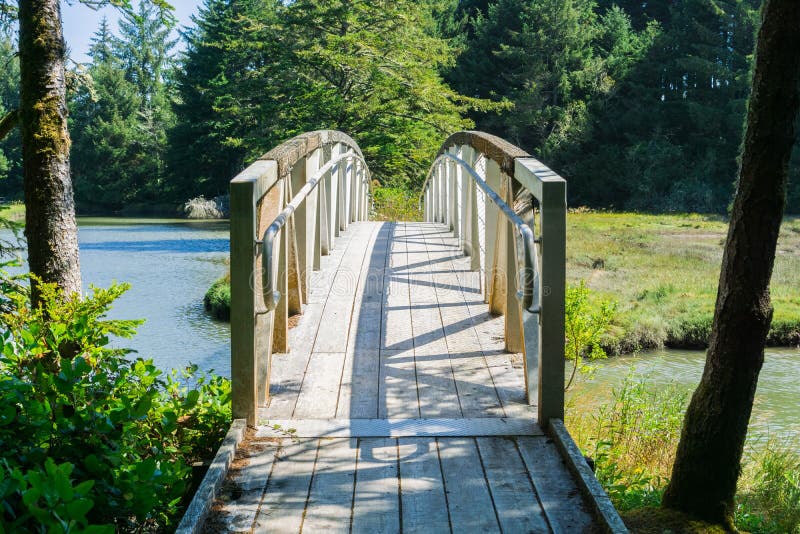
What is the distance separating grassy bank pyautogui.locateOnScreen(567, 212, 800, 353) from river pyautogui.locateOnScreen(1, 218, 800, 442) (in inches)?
18.2

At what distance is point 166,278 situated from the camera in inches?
797

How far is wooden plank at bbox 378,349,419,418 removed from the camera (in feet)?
12.3

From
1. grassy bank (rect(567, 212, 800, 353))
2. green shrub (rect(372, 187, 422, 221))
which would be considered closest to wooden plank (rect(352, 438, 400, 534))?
grassy bank (rect(567, 212, 800, 353))

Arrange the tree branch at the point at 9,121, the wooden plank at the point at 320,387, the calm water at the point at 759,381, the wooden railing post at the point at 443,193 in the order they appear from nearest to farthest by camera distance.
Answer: the wooden plank at the point at 320,387 < the tree branch at the point at 9,121 < the calm water at the point at 759,381 < the wooden railing post at the point at 443,193

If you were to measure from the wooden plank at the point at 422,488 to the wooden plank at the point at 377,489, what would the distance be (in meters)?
0.03

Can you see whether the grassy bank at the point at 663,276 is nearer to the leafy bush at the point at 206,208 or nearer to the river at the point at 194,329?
the river at the point at 194,329

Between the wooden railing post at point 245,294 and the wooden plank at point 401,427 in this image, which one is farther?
the wooden plank at point 401,427

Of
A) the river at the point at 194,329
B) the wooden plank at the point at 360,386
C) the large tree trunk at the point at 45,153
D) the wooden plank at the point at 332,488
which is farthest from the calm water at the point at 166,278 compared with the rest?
the wooden plank at the point at 332,488

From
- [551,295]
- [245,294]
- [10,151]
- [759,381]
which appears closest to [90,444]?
[245,294]

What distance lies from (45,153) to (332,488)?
3923 mm

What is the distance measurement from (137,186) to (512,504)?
49734 mm

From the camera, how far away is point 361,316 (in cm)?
537

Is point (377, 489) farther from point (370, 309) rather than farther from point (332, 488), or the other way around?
point (370, 309)

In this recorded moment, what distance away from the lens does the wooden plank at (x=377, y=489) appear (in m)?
2.76
